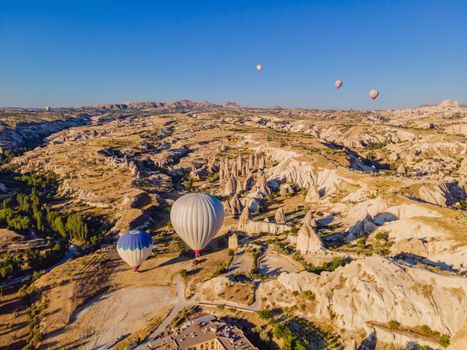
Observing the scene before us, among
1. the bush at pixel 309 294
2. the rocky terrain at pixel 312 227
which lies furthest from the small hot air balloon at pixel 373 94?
the bush at pixel 309 294

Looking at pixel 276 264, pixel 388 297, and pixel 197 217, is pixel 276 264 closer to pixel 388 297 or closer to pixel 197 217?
pixel 197 217

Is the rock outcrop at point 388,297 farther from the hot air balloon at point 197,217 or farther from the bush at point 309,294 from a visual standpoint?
the hot air balloon at point 197,217

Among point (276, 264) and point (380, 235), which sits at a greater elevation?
point (380, 235)

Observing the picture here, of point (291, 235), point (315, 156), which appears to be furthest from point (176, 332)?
point (315, 156)

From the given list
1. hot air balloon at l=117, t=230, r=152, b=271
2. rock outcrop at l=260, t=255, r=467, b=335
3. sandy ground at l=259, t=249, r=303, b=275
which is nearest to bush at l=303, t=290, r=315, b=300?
rock outcrop at l=260, t=255, r=467, b=335

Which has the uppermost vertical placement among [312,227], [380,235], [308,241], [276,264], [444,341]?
[380,235]

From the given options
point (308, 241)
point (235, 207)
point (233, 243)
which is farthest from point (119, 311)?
point (235, 207)

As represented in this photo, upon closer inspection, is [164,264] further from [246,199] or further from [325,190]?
[325,190]
